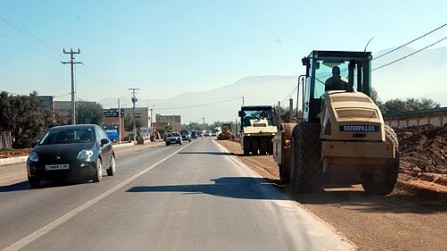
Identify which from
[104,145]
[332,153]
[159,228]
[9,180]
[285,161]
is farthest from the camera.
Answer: [9,180]

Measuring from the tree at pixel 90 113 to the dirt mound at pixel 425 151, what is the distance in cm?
11359

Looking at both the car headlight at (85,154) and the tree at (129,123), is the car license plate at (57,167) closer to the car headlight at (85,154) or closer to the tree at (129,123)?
the car headlight at (85,154)

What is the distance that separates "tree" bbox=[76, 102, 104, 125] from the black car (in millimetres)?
120874

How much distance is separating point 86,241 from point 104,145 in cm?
986

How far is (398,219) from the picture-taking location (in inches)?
383

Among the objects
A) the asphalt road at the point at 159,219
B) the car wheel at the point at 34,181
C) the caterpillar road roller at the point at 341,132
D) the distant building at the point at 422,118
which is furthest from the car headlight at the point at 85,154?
the distant building at the point at 422,118

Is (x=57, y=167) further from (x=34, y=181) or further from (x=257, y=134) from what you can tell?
(x=257, y=134)

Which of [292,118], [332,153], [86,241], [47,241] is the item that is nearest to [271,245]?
[86,241]

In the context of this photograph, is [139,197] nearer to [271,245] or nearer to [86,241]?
[86,241]

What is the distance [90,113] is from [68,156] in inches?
4989

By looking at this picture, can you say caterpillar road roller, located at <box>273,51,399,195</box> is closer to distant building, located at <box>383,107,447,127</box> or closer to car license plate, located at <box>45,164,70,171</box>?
car license plate, located at <box>45,164,70,171</box>

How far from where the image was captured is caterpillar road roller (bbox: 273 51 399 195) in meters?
11.6

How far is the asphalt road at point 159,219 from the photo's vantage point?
7.59 m

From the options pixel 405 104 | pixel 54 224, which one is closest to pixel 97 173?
pixel 54 224
